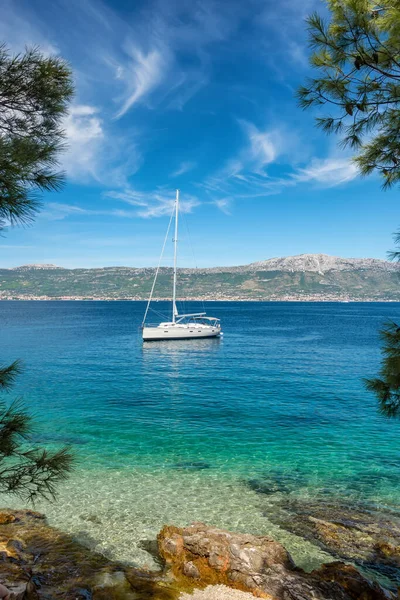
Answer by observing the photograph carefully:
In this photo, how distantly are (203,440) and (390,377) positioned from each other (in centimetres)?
1548

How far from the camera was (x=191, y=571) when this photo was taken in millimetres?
9250

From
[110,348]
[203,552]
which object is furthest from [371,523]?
[110,348]

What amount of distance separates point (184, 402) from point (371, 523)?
17.7 meters

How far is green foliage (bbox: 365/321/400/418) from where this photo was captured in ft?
23.3

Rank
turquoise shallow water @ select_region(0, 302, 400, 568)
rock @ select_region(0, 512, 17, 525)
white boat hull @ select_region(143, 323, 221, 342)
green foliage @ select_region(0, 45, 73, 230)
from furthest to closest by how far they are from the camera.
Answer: white boat hull @ select_region(143, 323, 221, 342) → turquoise shallow water @ select_region(0, 302, 400, 568) → rock @ select_region(0, 512, 17, 525) → green foliage @ select_region(0, 45, 73, 230)

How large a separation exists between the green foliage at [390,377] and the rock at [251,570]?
4.50m

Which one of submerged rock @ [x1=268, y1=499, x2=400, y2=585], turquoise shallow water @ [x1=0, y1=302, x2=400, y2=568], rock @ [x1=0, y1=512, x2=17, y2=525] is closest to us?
submerged rock @ [x1=268, y1=499, x2=400, y2=585]

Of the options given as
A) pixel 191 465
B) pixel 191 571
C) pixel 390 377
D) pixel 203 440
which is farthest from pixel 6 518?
pixel 390 377

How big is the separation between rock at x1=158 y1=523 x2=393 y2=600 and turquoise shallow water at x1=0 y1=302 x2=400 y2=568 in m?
1.26

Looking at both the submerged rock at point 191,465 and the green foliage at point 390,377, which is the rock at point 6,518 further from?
the green foliage at point 390,377

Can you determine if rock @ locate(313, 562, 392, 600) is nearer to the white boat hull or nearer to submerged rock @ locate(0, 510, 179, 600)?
submerged rock @ locate(0, 510, 179, 600)

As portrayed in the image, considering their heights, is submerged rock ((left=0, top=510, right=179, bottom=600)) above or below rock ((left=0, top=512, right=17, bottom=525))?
above

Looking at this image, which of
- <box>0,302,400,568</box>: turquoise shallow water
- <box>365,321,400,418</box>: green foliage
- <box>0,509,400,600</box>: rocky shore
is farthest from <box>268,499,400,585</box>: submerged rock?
<box>365,321,400,418</box>: green foliage

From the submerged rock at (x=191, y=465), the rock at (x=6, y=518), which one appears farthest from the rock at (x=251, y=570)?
the submerged rock at (x=191, y=465)
